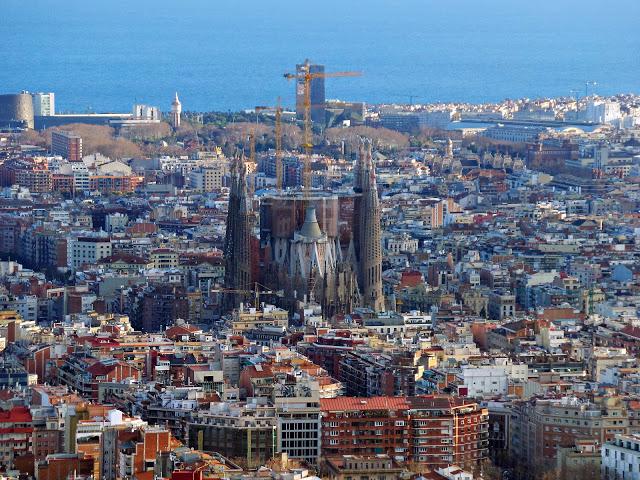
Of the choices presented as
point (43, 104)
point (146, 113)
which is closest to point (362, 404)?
point (146, 113)

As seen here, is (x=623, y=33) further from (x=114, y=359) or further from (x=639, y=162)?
(x=114, y=359)

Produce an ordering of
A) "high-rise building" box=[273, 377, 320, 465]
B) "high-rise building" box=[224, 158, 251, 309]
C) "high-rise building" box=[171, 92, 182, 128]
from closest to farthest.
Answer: "high-rise building" box=[273, 377, 320, 465]
"high-rise building" box=[224, 158, 251, 309]
"high-rise building" box=[171, 92, 182, 128]

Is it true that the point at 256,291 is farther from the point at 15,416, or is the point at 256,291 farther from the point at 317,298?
the point at 15,416

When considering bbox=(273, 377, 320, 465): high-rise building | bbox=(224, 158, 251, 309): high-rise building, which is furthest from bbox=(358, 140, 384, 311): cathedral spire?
bbox=(273, 377, 320, 465): high-rise building

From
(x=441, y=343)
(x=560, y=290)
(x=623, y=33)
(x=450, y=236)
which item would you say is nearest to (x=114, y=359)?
(x=441, y=343)

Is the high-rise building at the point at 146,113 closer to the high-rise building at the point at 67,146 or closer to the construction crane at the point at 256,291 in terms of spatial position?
the high-rise building at the point at 67,146

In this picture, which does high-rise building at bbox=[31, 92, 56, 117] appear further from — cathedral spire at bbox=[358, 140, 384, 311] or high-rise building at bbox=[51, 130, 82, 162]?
cathedral spire at bbox=[358, 140, 384, 311]

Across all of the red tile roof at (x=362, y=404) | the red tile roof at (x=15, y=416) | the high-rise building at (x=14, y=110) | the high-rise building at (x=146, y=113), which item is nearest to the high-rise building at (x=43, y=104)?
the high-rise building at (x=14, y=110)
